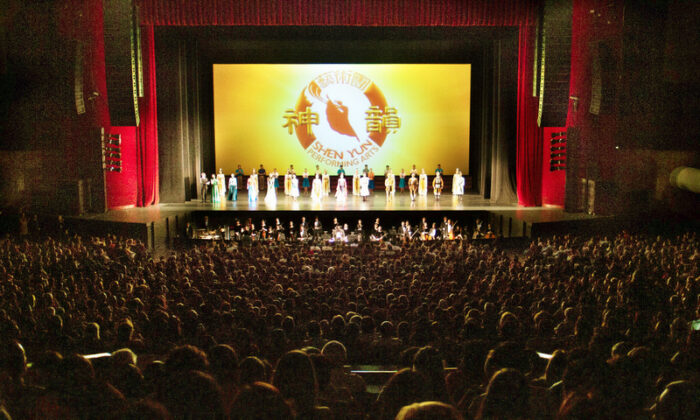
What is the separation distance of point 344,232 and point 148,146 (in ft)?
21.6

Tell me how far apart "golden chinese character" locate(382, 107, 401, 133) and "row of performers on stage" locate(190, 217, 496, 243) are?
16.6 feet

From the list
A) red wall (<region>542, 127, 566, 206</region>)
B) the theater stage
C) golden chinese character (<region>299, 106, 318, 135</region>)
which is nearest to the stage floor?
the theater stage

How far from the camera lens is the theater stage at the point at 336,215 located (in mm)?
12297

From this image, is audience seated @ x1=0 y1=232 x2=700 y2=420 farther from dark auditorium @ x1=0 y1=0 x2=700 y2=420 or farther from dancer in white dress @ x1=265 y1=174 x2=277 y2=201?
dancer in white dress @ x1=265 y1=174 x2=277 y2=201

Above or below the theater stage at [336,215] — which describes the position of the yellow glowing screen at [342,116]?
above

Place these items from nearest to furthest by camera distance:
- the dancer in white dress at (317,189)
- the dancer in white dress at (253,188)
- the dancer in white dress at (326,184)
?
the dancer in white dress at (253,188) < the dancer in white dress at (317,189) < the dancer in white dress at (326,184)

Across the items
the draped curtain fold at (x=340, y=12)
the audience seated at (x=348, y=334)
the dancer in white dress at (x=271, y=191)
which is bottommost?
the audience seated at (x=348, y=334)

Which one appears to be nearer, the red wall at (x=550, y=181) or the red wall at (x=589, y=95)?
the red wall at (x=589, y=95)

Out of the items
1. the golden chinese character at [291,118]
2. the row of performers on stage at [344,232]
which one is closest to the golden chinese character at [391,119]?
the golden chinese character at [291,118]

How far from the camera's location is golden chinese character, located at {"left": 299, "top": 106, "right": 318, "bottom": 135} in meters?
18.3

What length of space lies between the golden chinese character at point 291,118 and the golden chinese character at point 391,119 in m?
2.74

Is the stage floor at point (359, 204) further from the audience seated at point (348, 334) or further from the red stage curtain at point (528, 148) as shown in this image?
the audience seated at point (348, 334)

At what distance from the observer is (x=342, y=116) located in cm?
1817

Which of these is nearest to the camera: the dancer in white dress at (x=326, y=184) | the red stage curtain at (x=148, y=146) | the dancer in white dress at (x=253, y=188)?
the red stage curtain at (x=148, y=146)
